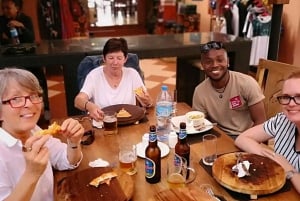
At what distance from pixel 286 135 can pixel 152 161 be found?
73 centimetres

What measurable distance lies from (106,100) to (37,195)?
1103 millimetres

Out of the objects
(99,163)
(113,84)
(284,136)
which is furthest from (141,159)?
(113,84)

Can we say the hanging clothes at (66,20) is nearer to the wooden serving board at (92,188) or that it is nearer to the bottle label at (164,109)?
the bottle label at (164,109)

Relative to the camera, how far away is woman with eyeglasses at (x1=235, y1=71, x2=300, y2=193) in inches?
56.8

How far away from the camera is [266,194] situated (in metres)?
1.25

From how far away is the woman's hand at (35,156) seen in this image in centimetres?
110

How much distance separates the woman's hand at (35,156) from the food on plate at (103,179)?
26 cm

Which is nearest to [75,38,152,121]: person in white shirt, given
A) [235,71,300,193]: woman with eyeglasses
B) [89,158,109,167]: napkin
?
[89,158,109,167]: napkin

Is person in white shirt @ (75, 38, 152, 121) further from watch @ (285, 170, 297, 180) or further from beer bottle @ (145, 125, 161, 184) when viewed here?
watch @ (285, 170, 297, 180)

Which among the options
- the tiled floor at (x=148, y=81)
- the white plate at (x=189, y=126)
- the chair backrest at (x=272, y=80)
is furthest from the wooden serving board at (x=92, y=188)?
the tiled floor at (x=148, y=81)

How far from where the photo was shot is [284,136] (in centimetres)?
161

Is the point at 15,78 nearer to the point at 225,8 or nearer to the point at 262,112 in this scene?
the point at 262,112

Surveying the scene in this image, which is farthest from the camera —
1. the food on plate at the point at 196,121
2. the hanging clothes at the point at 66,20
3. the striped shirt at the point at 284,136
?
the hanging clothes at the point at 66,20

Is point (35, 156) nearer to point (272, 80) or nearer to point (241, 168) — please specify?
point (241, 168)
